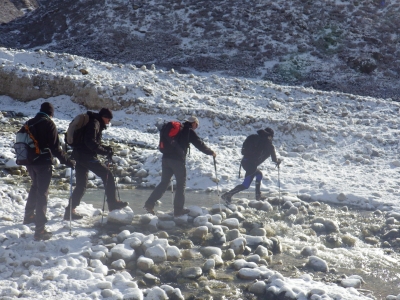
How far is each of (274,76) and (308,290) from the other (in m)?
21.1

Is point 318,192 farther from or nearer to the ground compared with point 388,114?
nearer to the ground

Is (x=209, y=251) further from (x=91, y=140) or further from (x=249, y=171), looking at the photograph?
(x=249, y=171)

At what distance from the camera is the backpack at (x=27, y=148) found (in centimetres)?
685

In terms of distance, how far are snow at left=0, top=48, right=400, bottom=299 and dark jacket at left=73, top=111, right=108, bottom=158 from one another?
1058mm

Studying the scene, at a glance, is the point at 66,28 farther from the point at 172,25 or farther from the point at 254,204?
the point at 254,204

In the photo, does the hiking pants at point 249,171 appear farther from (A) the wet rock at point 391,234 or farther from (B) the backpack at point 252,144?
(A) the wet rock at point 391,234

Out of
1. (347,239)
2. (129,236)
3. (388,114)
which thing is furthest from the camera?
(388,114)

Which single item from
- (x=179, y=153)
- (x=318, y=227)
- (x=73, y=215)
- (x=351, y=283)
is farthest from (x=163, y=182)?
(x=351, y=283)

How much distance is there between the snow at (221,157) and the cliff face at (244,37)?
673 cm

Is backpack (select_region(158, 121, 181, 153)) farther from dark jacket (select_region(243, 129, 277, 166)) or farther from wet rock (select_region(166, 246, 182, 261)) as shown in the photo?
dark jacket (select_region(243, 129, 277, 166))

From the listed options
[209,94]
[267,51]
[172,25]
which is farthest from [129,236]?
[172,25]

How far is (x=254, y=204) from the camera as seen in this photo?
404 inches

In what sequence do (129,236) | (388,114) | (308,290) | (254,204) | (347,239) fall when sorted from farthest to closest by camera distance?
(388,114), (254,204), (347,239), (129,236), (308,290)

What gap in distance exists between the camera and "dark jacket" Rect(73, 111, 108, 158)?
7703 millimetres
